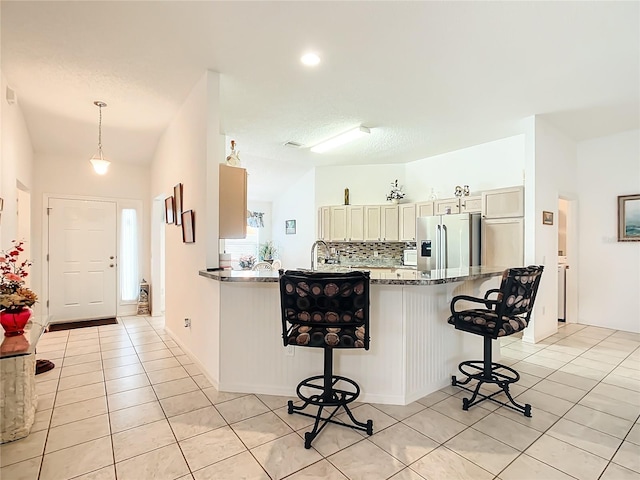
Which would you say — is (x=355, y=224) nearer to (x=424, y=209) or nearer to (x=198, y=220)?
(x=424, y=209)

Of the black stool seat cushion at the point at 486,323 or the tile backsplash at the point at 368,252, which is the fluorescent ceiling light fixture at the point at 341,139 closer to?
the tile backsplash at the point at 368,252

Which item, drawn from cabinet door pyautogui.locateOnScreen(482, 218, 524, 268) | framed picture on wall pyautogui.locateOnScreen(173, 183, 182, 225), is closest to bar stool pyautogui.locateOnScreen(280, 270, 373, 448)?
framed picture on wall pyautogui.locateOnScreen(173, 183, 182, 225)

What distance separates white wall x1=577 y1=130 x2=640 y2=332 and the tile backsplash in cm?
267

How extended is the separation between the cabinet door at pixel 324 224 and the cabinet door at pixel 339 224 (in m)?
0.07

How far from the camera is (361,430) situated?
7.00ft

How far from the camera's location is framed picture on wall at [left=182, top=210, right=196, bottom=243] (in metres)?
3.31

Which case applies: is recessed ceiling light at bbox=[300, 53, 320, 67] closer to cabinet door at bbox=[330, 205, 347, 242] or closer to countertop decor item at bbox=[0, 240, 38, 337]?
countertop decor item at bbox=[0, 240, 38, 337]

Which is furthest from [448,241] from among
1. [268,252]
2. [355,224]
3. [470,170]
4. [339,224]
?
[268,252]

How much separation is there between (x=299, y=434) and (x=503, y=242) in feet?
12.4

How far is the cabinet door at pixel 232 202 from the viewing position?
3.33 m

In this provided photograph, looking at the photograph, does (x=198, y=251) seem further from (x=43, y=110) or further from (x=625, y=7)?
(x=625, y=7)

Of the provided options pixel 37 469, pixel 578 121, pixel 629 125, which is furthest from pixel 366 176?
pixel 37 469

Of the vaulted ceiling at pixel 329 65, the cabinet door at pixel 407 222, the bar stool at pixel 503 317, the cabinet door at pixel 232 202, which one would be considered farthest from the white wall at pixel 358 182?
the bar stool at pixel 503 317

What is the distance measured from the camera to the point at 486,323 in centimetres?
246
